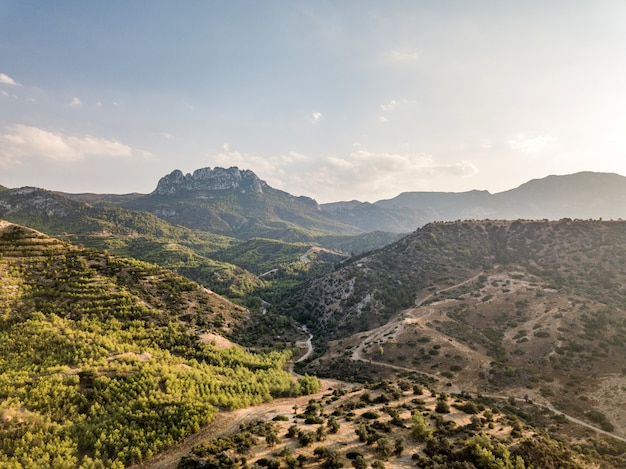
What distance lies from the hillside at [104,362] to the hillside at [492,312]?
2812 centimetres

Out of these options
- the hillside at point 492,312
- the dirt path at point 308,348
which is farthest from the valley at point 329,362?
the dirt path at point 308,348

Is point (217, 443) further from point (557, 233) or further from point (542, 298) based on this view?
point (557, 233)

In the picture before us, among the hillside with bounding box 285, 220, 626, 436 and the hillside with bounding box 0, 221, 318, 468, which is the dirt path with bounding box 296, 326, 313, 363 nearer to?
the hillside with bounding box 285, 220, 626, 436

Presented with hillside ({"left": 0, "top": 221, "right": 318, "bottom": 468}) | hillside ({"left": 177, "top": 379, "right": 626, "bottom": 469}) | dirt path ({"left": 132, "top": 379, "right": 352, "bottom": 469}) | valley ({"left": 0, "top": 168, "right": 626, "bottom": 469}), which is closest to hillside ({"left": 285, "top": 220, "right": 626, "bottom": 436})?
valley ({"left": 0, "top": 168, "right": 626, "bottom": 469})

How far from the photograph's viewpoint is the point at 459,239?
13412 cm

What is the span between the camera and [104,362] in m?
39.2

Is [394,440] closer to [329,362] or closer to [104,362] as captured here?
[104,362]

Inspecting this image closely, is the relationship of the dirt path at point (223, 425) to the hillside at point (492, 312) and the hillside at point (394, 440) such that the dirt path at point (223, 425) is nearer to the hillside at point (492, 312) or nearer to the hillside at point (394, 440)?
the hillside at point (394, 440)

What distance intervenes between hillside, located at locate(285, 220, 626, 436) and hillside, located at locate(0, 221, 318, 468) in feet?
92.2

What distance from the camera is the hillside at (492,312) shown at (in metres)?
56.3

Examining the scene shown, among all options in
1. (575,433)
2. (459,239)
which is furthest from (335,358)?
(459,239)

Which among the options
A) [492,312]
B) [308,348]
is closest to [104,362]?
[308,348]

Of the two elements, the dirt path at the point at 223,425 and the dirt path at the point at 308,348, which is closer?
the dirt path at the point at 223,425

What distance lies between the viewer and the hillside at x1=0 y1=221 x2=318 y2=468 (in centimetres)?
2797
